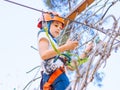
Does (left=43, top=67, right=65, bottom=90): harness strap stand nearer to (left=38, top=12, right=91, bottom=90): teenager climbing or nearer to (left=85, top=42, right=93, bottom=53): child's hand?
(left=38, top=12, right=91, bottom=90): teenager climbing

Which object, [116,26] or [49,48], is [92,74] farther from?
[49,48]

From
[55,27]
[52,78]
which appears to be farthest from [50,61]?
[55,27]

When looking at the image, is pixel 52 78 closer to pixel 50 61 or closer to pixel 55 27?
pixel 50 61

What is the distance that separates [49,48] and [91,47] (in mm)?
262

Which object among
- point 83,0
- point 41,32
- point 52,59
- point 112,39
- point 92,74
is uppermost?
point 83,0

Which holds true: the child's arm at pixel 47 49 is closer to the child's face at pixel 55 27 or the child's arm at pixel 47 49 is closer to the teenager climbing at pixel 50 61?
the teenager climbing at pixel 50 61

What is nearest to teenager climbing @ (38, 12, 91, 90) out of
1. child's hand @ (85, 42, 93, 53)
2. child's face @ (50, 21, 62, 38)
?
child's face @ (50, 21, 62, 38)

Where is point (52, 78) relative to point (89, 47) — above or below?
below

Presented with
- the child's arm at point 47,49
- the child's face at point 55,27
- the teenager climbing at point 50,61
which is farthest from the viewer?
the child's face at point 55,27

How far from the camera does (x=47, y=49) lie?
1.80m

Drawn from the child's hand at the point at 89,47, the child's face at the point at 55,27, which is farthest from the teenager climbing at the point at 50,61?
the child's hand at the point at 89,47

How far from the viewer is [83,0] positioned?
2.40 meters

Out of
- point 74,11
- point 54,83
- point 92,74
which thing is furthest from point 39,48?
point 74,11

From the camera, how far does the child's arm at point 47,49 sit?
5.51 ft
